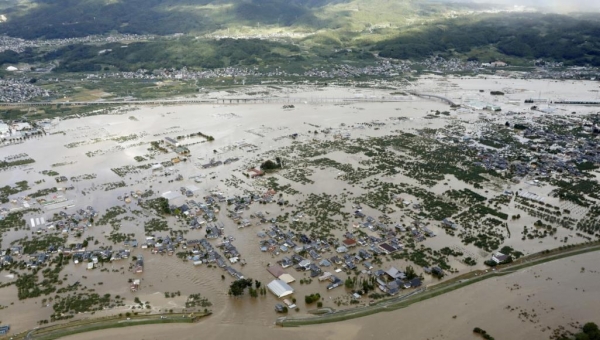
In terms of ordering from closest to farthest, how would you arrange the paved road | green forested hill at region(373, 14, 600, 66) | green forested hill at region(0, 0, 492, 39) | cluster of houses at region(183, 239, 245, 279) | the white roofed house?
the white roofed house → cluster of houses at region(183, 239, 245, 279) → the paved road → green forested hill at region(373, 14, 600, 66) → green forested hill at region(0, 0, 492, 39)

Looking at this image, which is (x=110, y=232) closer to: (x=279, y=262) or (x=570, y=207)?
(x=279, y=262)

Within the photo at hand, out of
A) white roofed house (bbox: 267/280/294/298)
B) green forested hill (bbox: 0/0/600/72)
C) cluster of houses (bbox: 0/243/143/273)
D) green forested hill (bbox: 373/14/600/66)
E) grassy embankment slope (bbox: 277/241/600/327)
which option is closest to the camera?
grassy embankment slope (bbox: 277/241/600/327)

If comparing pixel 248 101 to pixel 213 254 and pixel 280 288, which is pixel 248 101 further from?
pixel 280 288

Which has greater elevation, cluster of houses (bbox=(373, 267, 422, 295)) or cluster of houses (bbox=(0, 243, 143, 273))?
cluster of houses (bbox=(0, 243, 143, 273))

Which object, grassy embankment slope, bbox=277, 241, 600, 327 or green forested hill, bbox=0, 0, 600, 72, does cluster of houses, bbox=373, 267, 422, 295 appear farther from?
green forested hill, bbox=0, 0, 600, 72

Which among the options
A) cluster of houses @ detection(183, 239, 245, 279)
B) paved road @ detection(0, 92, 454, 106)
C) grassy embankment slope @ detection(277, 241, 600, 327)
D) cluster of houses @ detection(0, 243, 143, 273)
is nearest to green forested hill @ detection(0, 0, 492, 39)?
paved road @ detection(0, 92, 454, 106)

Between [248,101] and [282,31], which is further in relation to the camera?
[282,31]

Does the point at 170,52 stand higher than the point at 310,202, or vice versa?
the point at 170,52

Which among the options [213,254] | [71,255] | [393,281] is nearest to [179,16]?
[71,255]

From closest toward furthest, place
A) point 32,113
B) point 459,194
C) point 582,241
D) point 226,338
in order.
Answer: point 226,338
point 582,241
point 459,194
point 32,113

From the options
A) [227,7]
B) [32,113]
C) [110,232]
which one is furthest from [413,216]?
[227,7]

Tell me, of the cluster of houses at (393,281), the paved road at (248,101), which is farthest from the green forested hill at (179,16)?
the cluster of houses at (393,281)
